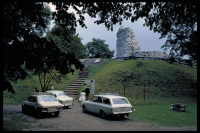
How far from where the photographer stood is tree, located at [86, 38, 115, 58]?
6694cm

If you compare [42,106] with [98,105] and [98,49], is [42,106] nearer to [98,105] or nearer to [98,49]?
[98,105]

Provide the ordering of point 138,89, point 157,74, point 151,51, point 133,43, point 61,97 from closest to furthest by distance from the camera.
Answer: point 61,97 < point 138,89 < point 157,74 < point 151,51 < point 133,43

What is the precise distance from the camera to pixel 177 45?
68.3 feet

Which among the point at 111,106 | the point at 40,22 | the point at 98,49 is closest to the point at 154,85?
the point at 111,106

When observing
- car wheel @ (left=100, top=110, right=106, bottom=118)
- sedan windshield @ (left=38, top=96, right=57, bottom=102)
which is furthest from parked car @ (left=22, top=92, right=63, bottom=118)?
car wheel @ (left=100, top=110, right=106, bottom=118)

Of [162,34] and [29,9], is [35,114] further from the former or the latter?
[162,34]

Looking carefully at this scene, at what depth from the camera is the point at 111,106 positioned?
9.89 meters

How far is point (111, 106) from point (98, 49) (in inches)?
2296

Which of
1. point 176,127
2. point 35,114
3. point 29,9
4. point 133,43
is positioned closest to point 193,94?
point 176,127

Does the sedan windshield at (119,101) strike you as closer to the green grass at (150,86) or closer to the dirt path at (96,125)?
the dirt path at (96,125)

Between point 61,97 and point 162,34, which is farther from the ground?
point 162,34

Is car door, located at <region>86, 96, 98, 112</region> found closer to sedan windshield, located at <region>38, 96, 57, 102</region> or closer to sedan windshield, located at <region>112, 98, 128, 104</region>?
sedan windshield, located at <region>112, 98, 128, 104</region>

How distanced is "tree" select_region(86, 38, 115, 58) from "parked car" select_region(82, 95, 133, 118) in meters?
55.6

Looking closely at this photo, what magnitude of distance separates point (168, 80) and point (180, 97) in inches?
159
